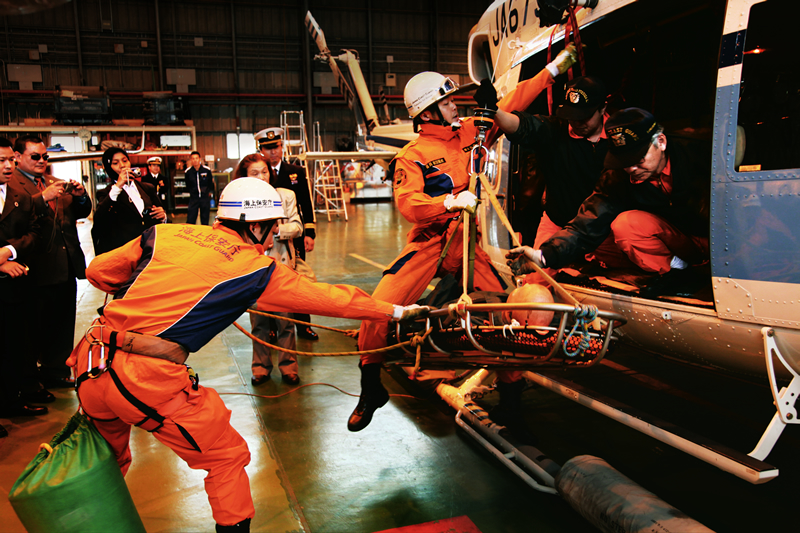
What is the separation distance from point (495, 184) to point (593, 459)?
2224 millimetres

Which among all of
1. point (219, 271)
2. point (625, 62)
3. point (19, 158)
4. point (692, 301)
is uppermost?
point (625, 62)

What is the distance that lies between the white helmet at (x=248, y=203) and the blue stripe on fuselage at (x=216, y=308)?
0.33 metres

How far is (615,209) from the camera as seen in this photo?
305cm

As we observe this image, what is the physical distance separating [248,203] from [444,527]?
1.86 meters

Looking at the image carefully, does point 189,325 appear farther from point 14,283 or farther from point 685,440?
point 14,283

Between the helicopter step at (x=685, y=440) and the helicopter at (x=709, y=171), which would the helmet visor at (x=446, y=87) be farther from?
the helicopter step at (x=685, y=440)

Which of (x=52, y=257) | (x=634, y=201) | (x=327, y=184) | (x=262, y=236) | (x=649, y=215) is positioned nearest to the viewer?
(x=262, y=236)

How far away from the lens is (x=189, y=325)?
2213 millimetres

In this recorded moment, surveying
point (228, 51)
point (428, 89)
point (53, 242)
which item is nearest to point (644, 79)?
point (428, 89)

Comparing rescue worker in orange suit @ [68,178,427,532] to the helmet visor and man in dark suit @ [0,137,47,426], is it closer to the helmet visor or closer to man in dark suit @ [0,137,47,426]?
the helmet visor

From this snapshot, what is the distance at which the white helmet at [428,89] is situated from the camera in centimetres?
328

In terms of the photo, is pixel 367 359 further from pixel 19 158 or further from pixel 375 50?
pixel 375 50

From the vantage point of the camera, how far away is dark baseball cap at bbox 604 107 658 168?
8.78ft

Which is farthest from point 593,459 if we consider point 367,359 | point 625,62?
point 625,62
